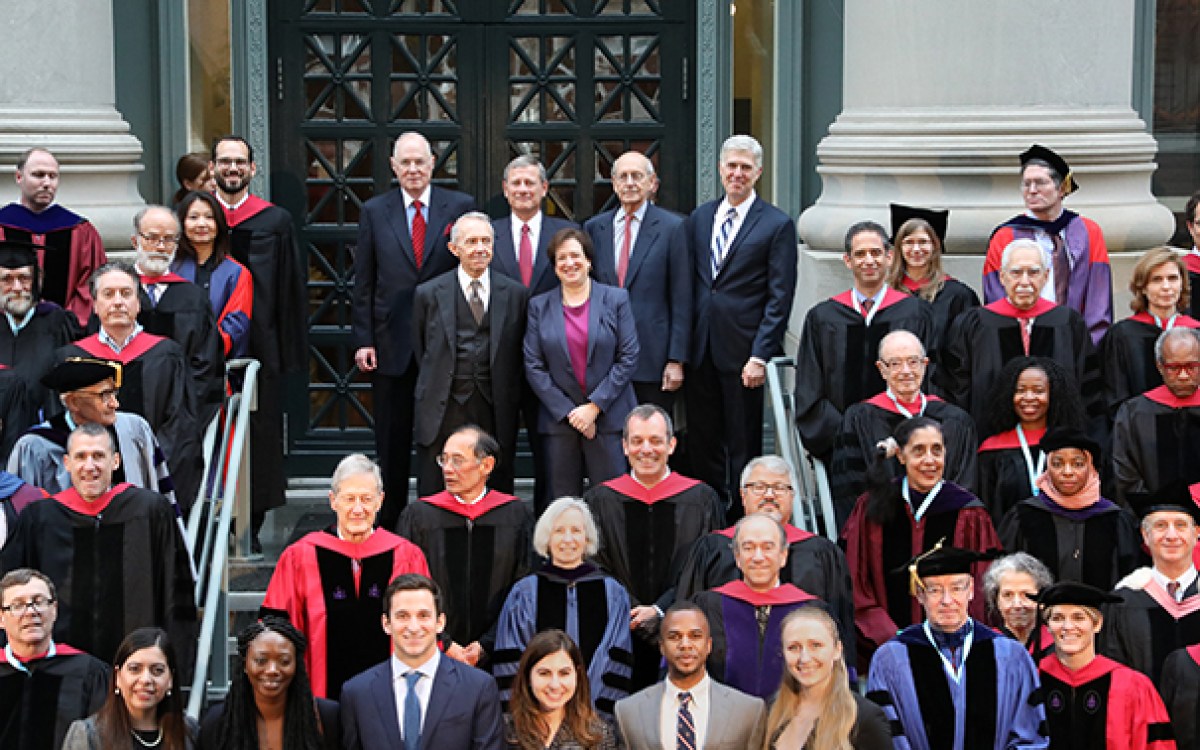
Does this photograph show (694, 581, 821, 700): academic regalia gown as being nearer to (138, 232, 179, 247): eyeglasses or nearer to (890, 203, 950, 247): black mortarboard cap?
(890, 203, 950, 247): black mortarboard cap

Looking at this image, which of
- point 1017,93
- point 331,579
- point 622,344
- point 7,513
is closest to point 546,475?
point 622,344

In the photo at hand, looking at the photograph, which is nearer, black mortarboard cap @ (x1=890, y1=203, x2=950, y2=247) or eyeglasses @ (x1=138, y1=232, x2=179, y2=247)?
eyeglasses @ (x1=138, y1=232, x2=179, y2=247)

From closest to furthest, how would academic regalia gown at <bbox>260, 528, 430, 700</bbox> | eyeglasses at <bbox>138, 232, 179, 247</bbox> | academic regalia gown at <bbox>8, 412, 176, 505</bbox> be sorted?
academic regalia gown at <bbox>260, 528, 430, 700</bbox>, academic regalia gown at <bbox>8, 412, 176, 505</bbox>, eyeglasses at <bbox>138, 232, 179, 247</bbox>

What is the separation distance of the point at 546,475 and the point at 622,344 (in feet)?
2.34

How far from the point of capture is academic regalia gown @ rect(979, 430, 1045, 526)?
31.0 feet

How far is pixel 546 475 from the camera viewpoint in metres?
10.1

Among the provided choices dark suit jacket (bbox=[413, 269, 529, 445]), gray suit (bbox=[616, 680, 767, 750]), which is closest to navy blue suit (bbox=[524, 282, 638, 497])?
dark suit jacket (bbox=[413, 269, 529, 445])

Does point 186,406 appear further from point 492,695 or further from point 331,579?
point 492,695

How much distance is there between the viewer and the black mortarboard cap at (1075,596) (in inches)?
319

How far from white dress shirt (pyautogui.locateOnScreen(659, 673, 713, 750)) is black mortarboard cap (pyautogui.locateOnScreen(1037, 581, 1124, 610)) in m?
1.33

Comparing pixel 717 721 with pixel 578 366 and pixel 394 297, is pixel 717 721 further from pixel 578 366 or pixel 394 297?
pixel 394 297

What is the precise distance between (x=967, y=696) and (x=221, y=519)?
3.35 m

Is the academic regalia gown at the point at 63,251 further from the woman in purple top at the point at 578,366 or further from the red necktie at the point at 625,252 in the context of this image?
the red necktie at the point at 625,252

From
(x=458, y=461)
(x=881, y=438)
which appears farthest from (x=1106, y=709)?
(x=458, y=461)
